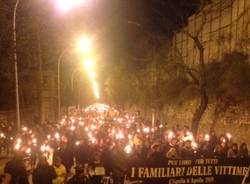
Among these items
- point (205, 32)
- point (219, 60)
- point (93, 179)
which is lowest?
point (93, 179)

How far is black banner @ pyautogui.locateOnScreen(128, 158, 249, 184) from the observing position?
11.8 meters

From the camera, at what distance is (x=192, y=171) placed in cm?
1207

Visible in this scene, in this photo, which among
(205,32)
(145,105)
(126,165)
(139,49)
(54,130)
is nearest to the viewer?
(126,165)

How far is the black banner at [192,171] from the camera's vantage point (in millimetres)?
11805

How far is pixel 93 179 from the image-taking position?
13.0 meters

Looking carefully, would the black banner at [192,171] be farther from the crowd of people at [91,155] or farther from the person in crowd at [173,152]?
the person in crowd at [173,152]

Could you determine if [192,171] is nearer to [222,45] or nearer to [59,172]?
[59,172]

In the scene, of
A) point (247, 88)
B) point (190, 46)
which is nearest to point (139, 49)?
point (190, 46)

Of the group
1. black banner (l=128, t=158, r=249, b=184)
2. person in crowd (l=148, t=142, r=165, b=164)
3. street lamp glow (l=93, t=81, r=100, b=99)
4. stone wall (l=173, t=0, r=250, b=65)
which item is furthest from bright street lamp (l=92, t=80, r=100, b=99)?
black banner (l=128, t=158, r=249, b=184)

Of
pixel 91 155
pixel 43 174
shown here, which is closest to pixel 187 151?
Answer: pixel 91 155

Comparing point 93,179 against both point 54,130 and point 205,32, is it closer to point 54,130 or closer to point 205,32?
point 54,130

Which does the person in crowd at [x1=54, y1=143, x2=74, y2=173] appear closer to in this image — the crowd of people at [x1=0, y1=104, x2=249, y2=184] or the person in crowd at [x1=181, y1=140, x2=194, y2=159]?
the crowd of people at [x1=0, y1=104, x2=249, y2=184]

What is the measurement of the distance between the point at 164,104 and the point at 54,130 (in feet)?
56.9

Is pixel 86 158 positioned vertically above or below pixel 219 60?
below
